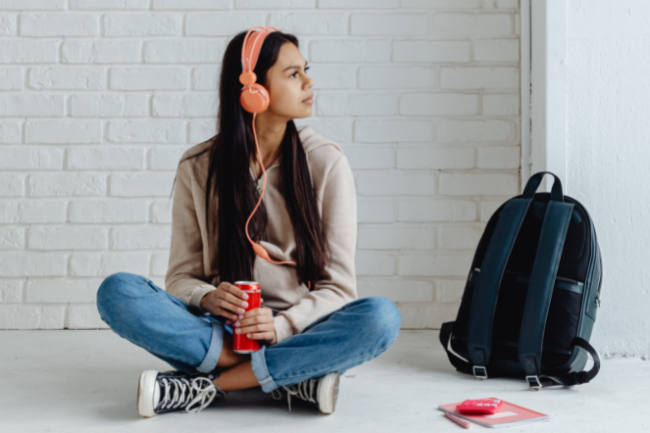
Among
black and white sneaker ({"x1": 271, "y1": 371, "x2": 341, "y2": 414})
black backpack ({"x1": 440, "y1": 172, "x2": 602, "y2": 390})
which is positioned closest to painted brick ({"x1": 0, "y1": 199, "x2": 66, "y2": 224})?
black and white sneaker ({"x1": 271, "y1": 371, "x2": 341, "y2": 414})

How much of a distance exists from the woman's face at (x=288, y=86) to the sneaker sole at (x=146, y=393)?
0.74 metres

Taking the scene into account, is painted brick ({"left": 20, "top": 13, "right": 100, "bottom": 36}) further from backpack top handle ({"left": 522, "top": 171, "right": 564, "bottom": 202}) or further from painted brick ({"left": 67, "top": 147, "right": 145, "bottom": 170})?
backpack top handle ({"left": 522, "top": 171, "right": 564, "bottom": 202})

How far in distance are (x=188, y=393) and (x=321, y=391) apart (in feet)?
1.05

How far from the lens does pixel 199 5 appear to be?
257 cm

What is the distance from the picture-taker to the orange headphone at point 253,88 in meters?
1.55

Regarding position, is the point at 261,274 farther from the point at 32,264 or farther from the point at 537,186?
the point at 32,264

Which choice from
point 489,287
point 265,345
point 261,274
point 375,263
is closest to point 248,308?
point 265,345

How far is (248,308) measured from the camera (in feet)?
4.60

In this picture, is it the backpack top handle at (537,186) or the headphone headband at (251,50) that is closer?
the headphone headband at (251,50)

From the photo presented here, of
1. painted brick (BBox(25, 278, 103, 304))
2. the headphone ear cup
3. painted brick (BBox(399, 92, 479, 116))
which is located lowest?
painted brick (BBox(25, 278, 103, 304))

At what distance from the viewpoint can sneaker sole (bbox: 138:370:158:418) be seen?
143cm

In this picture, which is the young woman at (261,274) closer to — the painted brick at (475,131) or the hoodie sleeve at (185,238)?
the hoodie sleeve at (185,238)

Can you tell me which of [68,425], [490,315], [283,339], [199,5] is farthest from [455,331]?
[199,5]

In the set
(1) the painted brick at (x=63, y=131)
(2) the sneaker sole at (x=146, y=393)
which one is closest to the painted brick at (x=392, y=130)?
(1) the painted brick at (x=63, y=131)
